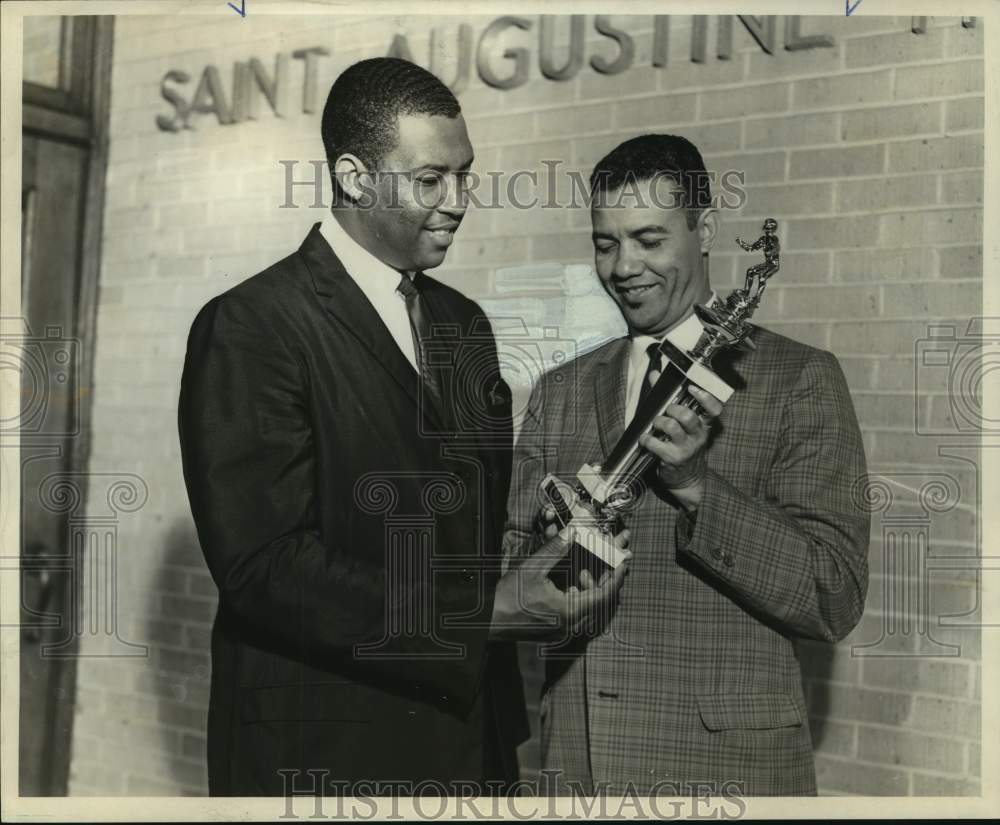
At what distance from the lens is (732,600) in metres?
2.71

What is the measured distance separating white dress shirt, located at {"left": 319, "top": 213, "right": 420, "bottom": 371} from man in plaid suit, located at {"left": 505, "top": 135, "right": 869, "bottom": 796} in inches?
15.2

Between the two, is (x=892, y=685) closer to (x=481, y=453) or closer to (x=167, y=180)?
(x=481, y=453)

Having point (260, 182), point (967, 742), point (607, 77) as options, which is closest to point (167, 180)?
point (260, 182)

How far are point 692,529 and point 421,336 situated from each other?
2.79ft

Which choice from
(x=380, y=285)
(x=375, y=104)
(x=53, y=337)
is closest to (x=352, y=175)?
(x=375, y=104)

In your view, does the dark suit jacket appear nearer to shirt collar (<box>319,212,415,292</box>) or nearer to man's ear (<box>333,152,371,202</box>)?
shirt collar (<box>319,212,415,292</box>)

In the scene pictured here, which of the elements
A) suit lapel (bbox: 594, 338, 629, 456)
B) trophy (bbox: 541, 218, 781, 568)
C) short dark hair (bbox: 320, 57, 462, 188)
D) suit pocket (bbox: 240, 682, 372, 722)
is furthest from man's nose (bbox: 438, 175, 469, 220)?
suit pocket (bbox: 240, 682, 372, 722)

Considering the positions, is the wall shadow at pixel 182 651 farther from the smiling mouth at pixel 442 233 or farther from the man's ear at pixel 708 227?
the man's ear at pixel 708 227

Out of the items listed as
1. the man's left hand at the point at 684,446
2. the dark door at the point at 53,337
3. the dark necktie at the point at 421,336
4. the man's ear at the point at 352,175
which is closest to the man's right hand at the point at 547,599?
the man's left hand at the point at 684,446

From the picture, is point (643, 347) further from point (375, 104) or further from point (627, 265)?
point (375, 104)

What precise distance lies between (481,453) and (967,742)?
1.51 meters

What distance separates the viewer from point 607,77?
295cm

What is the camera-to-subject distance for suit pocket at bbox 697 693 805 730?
2660 mm

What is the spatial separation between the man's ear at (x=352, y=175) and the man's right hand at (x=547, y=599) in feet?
3.37
